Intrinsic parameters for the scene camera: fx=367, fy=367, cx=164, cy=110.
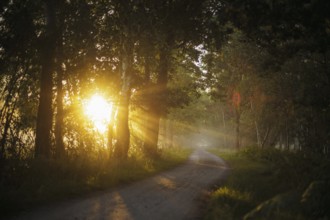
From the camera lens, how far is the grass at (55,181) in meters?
9.35

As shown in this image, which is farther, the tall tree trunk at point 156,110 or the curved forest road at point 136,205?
the tall tree trunk at point 156,110

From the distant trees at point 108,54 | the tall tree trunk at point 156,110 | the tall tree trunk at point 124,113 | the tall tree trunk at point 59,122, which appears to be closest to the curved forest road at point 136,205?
the distant trees at point 108,54

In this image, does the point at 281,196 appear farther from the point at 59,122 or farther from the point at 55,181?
the point at 59,122

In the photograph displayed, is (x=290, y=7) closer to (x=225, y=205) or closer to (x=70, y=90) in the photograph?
(x=225, y=205)

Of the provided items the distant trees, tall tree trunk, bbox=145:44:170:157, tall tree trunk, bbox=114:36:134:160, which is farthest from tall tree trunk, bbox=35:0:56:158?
tall tree trunk, bbox=145:44:170:157

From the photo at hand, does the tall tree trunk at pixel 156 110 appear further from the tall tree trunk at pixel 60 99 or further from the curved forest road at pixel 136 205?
the curved forest road at pixel 136 205

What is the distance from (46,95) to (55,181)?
434cm

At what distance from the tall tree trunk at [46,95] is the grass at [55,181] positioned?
1.41 m

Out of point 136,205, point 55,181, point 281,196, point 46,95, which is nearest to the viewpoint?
point 281,196

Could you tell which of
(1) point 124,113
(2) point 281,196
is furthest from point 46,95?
(2) point 281,196

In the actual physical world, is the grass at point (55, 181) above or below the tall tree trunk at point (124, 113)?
below

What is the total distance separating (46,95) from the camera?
14.7 meters

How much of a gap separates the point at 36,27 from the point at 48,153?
5.03 meters

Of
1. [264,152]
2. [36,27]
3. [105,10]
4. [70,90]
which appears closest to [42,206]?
[36,27]
